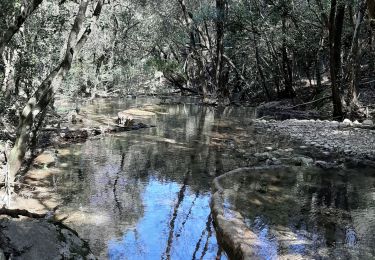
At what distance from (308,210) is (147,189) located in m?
3.54

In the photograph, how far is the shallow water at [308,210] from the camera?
6.30 meters

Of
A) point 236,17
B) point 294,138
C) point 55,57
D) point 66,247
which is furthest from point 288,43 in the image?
point 66,247

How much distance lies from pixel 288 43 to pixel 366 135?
1030 cm

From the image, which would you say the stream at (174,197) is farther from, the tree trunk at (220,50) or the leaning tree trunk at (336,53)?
the tree trunk at (220,50)

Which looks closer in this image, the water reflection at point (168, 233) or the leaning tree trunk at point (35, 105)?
the water reflection at point (168, 233)

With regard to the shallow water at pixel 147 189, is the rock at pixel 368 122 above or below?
above

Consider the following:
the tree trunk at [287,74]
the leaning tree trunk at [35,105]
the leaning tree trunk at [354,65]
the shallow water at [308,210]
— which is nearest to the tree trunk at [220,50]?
the tree trunk at [287,74]

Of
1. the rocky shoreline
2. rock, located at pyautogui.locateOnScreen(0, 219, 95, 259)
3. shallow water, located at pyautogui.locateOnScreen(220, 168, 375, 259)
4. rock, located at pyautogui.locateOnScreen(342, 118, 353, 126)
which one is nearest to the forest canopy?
rock, located at pyautogui.locateOnScreen(342, 118, 353, 126)

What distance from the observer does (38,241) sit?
3877 millimetres

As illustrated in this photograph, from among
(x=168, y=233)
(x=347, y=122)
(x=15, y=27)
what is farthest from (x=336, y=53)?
(x=15, y=27)

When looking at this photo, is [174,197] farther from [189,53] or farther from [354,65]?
[189,53]

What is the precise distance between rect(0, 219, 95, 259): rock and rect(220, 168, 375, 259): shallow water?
274 cm

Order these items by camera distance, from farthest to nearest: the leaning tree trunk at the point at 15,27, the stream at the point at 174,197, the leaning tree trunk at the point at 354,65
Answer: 1. the leaning tree trunk at the point at 354,65
2. the leaning tree trunk at the point at 15,27
3. the stream at the point at 174,197

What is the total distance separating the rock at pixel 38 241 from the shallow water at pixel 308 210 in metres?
2.74
